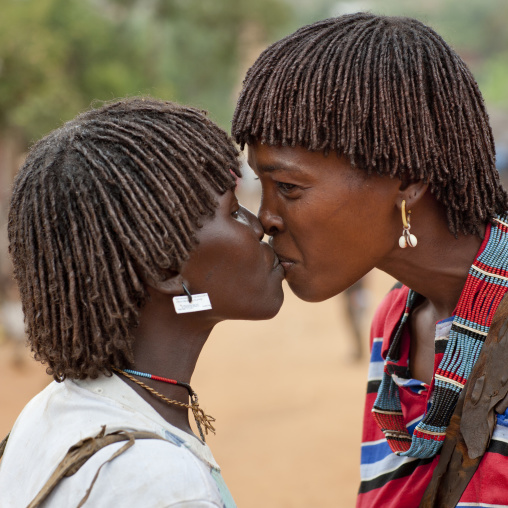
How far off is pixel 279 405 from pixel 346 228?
24.7 ft

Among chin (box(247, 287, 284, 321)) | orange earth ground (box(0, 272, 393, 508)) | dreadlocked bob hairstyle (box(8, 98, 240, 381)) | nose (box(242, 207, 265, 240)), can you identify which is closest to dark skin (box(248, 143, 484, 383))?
nose (box(242, 207, 265, 240))

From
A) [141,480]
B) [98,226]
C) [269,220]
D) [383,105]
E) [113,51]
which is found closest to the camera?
[141,480]

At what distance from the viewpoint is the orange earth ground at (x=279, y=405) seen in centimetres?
729

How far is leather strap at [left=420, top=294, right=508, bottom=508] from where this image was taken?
2.34 metres

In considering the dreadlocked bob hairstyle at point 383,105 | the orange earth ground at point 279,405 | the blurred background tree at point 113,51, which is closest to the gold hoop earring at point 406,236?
the dreadlocked bob hairstyle at point 383,105

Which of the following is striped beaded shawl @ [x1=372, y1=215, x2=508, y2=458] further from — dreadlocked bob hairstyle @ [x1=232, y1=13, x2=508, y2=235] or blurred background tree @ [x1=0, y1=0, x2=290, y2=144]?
blurred background tree @ [x1=0, y1=0, x2=290, y2=144]

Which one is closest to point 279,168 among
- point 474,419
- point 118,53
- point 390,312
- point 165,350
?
point 165,350

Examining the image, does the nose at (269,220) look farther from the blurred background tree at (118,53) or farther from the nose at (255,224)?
the blurred background tree at (118,53)

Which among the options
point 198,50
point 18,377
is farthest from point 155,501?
point 198,50

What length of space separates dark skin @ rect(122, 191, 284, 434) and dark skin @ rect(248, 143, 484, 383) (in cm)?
28

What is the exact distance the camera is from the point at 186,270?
2.15 m

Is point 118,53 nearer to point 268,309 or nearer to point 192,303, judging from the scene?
point 268,309

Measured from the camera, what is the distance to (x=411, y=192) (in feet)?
8.23

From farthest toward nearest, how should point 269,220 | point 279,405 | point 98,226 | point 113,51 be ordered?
point 113,51 < point 279,405 < point 269,220 < point 98,226
